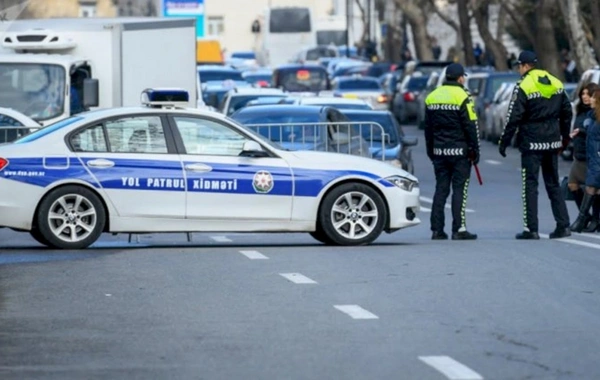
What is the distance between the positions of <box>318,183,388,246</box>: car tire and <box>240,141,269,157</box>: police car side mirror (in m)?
0.71

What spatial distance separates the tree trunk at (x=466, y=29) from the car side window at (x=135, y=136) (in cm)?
5121

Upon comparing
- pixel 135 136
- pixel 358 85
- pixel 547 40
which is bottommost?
pixel 358 85

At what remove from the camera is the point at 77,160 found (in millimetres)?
16984

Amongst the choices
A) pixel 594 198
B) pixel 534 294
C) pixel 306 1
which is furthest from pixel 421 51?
pixel 534 294

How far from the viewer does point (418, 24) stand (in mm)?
80938

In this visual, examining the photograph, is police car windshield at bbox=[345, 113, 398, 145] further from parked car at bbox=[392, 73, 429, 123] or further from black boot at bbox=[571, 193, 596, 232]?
parked car at bbox=[392, 73, 429, 123]

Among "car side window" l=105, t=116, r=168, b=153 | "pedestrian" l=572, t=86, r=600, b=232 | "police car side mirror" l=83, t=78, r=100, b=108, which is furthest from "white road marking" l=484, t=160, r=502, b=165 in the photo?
"car side window" l=105, t=116, r=168, b=153

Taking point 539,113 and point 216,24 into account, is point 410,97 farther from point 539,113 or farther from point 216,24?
point 216,24

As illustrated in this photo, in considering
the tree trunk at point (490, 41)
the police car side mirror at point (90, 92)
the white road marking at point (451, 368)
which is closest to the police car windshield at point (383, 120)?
the police car side mirror at point (90, 92)

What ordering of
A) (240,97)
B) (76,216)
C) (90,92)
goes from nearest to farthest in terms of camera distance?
1. (76,216)
2. (90,92)
3. (240,97)

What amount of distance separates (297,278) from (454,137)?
4.43 metres

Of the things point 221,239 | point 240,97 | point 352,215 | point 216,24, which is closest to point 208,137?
point 352,215

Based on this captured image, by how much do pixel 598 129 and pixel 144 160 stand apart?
196 inches

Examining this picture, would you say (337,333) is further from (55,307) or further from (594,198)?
(594,198)
